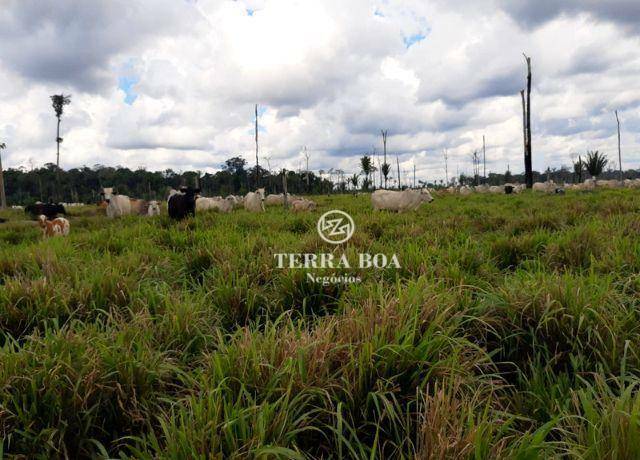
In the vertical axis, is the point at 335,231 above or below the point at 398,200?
below

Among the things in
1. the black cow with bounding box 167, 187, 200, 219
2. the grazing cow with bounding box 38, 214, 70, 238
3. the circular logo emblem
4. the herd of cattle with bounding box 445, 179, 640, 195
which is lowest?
the circular logo emblem

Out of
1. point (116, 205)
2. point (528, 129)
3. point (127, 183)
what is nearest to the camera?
point (116, 205)

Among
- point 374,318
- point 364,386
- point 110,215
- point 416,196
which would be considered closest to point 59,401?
point 364,386

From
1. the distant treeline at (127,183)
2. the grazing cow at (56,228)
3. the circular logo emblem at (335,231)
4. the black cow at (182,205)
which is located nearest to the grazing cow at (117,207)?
the grazing cow at (56,228)

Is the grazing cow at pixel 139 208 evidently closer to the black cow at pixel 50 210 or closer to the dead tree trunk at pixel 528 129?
the black cow at pixel 50 210

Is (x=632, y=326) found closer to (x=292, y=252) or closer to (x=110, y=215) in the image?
(x=292, y=252)

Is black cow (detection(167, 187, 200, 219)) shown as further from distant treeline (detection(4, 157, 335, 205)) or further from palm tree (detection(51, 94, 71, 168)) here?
distant treeline (detection(4, 157, 335, 205))

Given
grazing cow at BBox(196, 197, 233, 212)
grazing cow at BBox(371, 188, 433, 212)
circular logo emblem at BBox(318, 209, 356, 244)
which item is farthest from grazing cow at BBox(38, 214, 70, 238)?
grazing cow at BBox(371, 188, 433, 212)

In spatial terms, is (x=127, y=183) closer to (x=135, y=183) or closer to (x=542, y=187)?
(x=135, y=183)

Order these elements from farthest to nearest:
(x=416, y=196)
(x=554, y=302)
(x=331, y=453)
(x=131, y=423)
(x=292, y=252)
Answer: (x=416, y=196), (x=292, y=252), (x=554, y=302), (x=131, y=423), (x=331, y=453)

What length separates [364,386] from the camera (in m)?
1.66

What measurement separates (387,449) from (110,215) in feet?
45.5

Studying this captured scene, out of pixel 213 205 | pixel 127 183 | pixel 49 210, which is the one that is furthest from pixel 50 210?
pixel 127 183

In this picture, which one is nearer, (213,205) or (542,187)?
(213,205)
